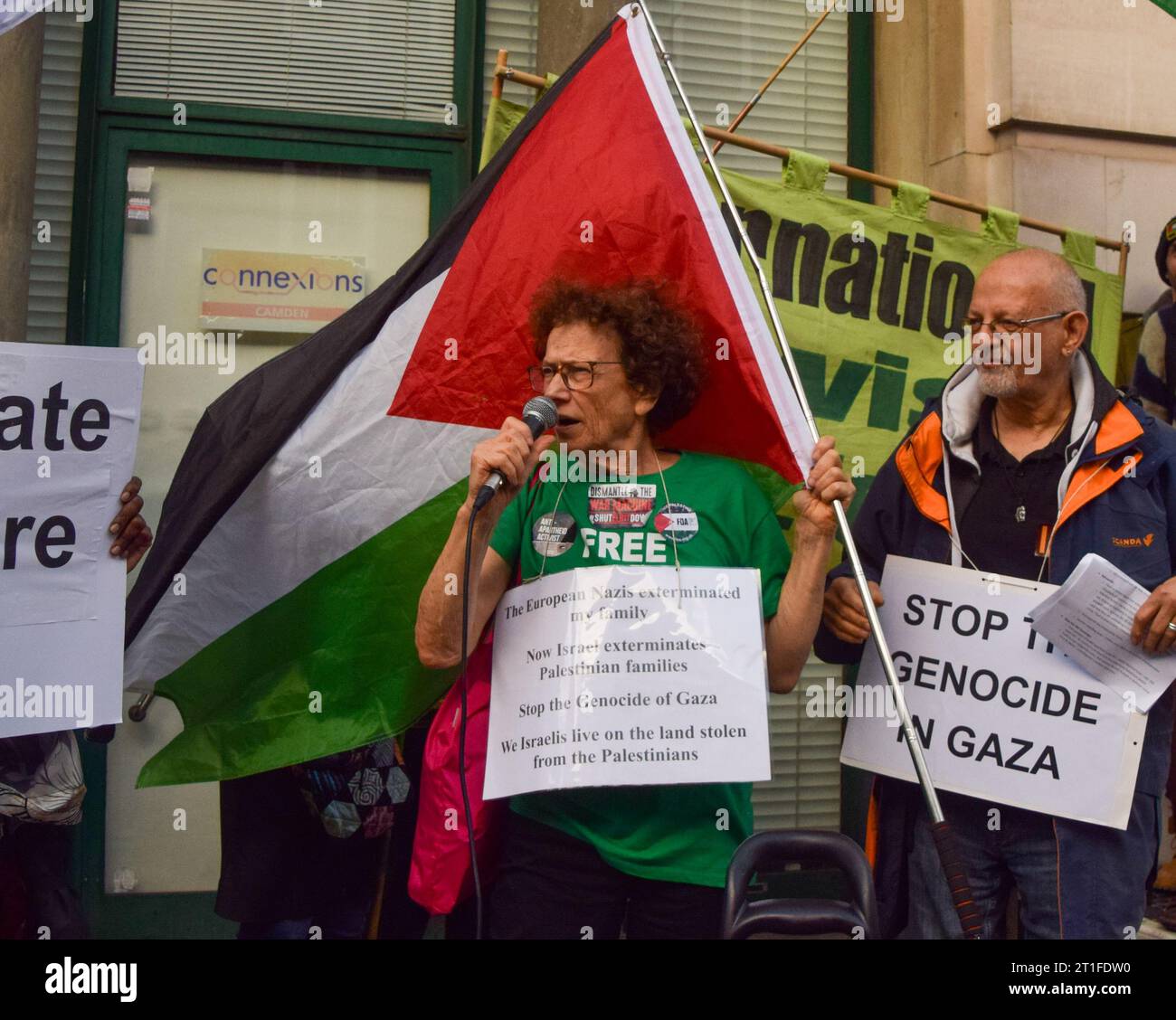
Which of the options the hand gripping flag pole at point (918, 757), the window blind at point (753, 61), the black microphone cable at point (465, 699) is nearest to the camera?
the hand gripping flag pole at point (918, 757)

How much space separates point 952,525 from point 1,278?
359 centimetres

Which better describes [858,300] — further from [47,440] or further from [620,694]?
[47,440]

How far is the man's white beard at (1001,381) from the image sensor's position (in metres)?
3.04

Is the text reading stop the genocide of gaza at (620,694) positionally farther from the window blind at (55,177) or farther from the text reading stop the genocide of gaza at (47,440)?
the window blind at (55,177)

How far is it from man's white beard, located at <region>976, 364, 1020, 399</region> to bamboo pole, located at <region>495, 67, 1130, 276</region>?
109 cm

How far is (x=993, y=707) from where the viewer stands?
9.93ft

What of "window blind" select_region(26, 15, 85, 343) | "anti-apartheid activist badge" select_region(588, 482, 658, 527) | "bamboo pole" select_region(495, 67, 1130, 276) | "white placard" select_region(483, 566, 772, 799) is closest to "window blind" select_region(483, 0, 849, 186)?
"bamboo pole" select_region(495, 67, 1130, 276)

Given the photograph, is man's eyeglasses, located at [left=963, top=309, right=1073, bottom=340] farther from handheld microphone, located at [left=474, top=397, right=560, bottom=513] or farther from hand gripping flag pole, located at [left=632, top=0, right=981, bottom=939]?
handheld microphone, located at [left=474, top=397, right=560, bottom=513]

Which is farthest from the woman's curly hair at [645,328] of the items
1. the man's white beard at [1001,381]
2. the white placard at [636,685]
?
the man's white beard at [1001,381]

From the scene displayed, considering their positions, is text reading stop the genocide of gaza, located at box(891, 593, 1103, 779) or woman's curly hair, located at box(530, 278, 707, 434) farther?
text reading stop the genocide of gaza, located at box(891, 593, 1103, 779)

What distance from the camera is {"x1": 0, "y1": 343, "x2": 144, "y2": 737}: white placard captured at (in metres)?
3.15

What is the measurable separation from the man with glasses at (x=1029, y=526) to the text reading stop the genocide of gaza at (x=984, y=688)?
0.38 feet

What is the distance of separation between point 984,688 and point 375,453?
1615 millimetres

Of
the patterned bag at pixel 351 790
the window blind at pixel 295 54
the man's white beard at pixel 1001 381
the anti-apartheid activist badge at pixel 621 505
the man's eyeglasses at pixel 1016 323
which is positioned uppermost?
the window blind at pixel 295 54
